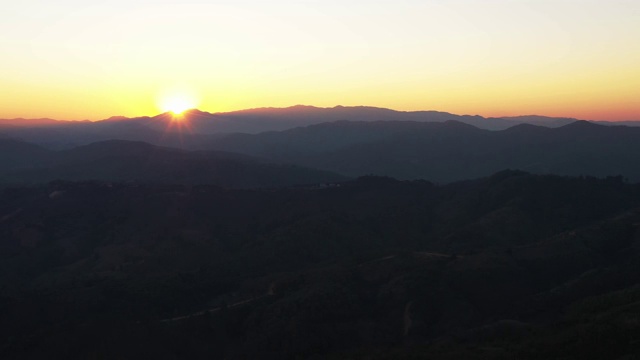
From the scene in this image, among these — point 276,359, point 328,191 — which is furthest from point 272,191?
point 276,359

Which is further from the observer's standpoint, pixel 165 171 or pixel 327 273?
pixel 165 171

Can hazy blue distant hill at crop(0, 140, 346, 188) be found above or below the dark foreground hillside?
above

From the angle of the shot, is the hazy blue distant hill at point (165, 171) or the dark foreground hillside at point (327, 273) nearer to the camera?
the dark foreground hillside at point (327, 273)

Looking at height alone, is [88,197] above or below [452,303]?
above

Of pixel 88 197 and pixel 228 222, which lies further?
pixel 88 197

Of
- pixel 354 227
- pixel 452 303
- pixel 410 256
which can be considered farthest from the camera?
pixel 354 227

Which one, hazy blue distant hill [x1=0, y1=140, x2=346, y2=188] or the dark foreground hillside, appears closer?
the dark foreground hillside

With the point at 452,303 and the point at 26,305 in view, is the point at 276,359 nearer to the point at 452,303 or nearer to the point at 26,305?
the point at 452,303

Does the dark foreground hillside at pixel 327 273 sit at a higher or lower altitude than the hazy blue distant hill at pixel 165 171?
lower
